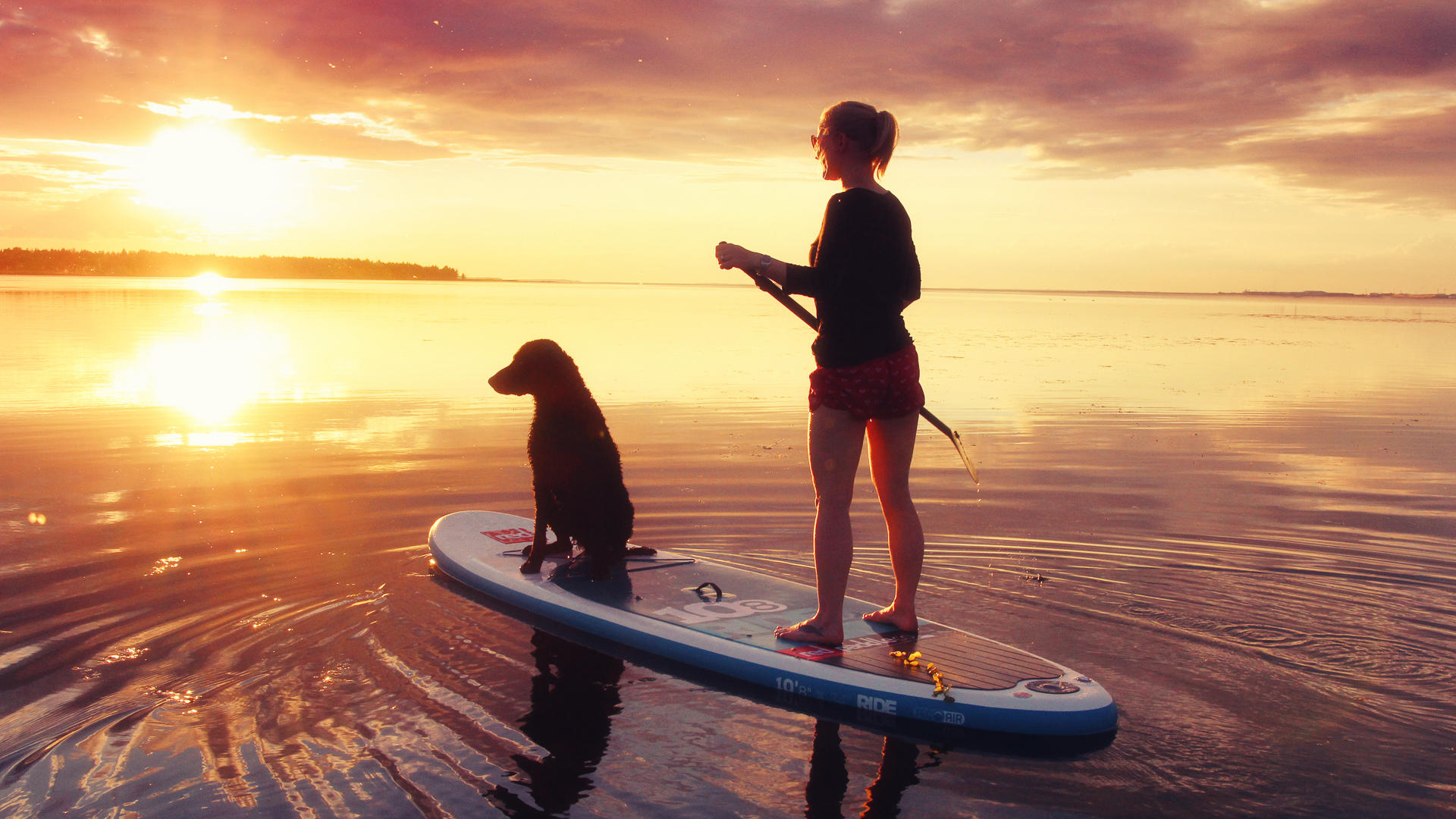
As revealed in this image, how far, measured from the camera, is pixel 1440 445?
1012cm

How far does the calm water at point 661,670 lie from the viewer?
3074 mm

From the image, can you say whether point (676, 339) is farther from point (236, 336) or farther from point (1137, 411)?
point (1137, 411)

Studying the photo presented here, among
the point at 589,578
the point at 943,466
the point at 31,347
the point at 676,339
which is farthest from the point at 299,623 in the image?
the point at 676,339

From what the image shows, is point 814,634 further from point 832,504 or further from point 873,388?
point 873,388

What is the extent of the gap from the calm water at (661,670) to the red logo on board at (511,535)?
1.57ft

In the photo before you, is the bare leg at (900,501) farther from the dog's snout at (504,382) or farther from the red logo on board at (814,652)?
the dog's snout at (504,382)

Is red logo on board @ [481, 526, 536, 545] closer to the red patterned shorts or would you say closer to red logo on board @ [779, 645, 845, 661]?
red logo on board @ [779, 645, 845, 661]

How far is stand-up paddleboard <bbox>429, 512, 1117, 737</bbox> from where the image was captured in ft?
11.4

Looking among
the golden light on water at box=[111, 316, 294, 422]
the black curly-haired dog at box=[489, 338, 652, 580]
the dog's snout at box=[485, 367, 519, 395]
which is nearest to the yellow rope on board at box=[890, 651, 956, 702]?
the black curly-haired dog at box=[489, 338, 652, 580]

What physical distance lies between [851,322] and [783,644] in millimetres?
1335

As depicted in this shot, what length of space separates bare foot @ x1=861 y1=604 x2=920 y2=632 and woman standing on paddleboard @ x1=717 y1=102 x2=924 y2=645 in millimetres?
309

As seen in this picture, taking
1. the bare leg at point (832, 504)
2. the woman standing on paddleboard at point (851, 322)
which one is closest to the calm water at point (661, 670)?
the bare leg at point (832, 504)

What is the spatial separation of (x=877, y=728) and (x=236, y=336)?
22540 mm

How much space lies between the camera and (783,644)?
13.4ft
